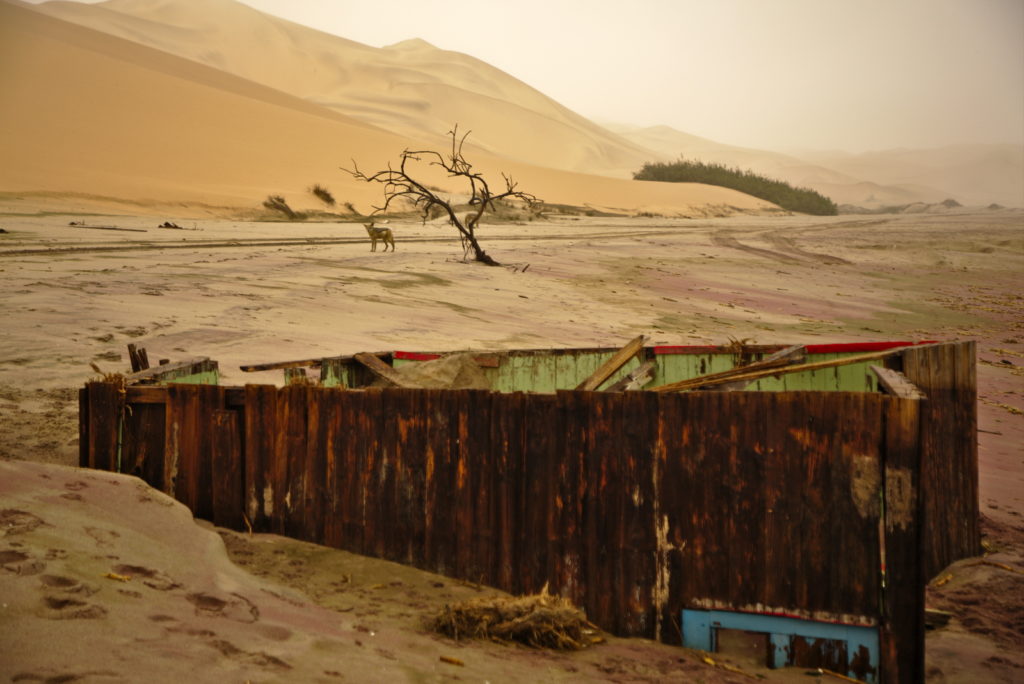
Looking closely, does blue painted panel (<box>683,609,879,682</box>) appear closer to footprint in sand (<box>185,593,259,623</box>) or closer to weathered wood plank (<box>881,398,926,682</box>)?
weathered wood plank (<box>881,398,926,682</box>)

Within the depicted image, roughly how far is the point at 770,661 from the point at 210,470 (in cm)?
305

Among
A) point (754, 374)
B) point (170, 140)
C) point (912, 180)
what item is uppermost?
point (912, 180)

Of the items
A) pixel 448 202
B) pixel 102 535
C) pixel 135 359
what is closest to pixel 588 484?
pixel 102 535

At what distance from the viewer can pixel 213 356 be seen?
29.9ft

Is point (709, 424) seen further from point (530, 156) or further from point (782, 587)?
point (530, 156)

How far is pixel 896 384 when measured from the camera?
4.49 meters

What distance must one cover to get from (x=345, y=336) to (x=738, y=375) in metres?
6.63

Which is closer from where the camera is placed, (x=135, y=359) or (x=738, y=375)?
(x=738, y=375)

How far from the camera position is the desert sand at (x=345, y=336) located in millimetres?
3498

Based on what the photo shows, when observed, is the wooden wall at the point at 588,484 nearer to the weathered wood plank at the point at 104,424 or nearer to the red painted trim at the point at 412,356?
the weathered wood plank at the point at 104,424

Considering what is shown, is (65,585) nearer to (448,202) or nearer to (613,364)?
(613,364)

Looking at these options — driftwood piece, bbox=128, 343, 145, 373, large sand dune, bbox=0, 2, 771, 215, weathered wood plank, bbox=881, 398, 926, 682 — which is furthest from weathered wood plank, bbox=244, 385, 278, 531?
large sand dune, bbox=0, 2, 771, 215

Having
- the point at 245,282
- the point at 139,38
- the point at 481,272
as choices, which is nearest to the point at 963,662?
the point at 245,282

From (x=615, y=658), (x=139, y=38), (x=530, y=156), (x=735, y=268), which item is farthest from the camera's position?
(x=530, y=156)
